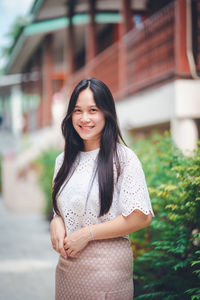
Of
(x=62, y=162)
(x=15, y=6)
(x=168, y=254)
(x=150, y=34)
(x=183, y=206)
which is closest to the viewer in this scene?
(x=62, y=162)

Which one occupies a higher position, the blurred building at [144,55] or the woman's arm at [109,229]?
the blurred building at [144,55]

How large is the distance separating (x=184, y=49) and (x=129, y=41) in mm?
2477

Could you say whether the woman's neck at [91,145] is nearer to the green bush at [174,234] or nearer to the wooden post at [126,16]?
the green bush at [174,234]

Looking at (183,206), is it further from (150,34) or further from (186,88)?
(150,34)

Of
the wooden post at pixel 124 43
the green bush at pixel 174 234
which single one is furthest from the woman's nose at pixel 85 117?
the wooden post at pixel 124 43

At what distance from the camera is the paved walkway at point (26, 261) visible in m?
4.25

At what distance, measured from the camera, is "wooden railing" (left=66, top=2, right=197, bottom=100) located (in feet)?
21.5

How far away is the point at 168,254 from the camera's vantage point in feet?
10.7

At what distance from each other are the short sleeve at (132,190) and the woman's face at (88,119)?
257mm

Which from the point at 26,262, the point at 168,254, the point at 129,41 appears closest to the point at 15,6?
the point at 129,41

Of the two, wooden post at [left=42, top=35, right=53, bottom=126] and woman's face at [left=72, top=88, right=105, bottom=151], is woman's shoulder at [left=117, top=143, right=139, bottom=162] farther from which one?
wooden post at [left=42, top=35, right=53, bottom=126]

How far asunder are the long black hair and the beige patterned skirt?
0.20 metres

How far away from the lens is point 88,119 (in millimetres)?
2158

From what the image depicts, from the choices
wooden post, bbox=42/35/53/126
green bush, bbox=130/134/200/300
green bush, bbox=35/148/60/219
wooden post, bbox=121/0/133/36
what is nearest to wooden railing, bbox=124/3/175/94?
wooden post, bbox=121/0/133/36
